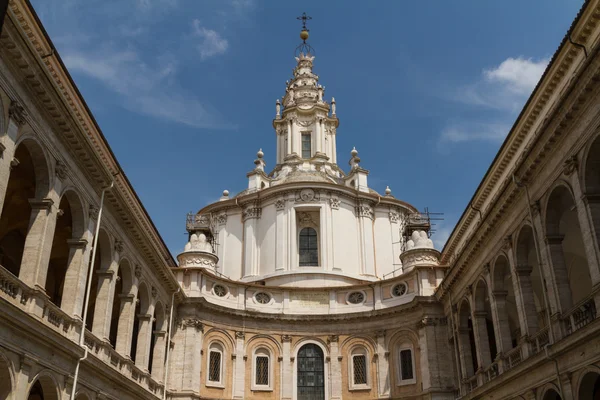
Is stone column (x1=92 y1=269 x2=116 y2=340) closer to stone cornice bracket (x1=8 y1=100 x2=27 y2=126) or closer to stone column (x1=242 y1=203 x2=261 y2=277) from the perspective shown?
stone cornice bracket (x1=8 y1=100 x2=27 y2=126)

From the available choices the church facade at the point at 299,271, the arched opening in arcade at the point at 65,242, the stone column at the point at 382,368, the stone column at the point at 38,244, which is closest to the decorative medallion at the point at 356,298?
the church facade at the point at 299,271

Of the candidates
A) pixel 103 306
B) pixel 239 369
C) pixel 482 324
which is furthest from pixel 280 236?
pixel 103 306

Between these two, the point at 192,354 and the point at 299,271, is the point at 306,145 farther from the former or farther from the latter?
the point at 192,354

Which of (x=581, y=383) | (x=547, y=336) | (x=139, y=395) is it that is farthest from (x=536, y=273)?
(x=139, y=395)

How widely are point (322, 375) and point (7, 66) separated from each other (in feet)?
92.6

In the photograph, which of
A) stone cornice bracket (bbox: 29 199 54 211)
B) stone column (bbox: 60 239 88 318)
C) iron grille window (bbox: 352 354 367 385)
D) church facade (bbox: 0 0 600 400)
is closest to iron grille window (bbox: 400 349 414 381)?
church facade (bbox: 0 0 600 400)

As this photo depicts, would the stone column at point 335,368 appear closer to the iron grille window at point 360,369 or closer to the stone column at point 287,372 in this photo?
the iron grille window at point 360,369

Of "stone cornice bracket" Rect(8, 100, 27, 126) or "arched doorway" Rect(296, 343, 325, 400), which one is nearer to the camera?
"stone cornice bracket" Rect(8, 100, 27, 126)

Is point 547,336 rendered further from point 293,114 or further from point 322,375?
point 293,114

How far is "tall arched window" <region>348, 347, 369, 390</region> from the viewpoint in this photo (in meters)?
37.5

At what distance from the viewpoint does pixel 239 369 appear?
37062 mm

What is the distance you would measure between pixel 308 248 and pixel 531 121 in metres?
21.1

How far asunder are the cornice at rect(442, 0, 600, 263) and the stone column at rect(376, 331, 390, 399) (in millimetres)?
6882

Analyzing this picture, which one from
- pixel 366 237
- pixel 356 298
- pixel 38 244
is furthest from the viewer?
pixel 366 237
